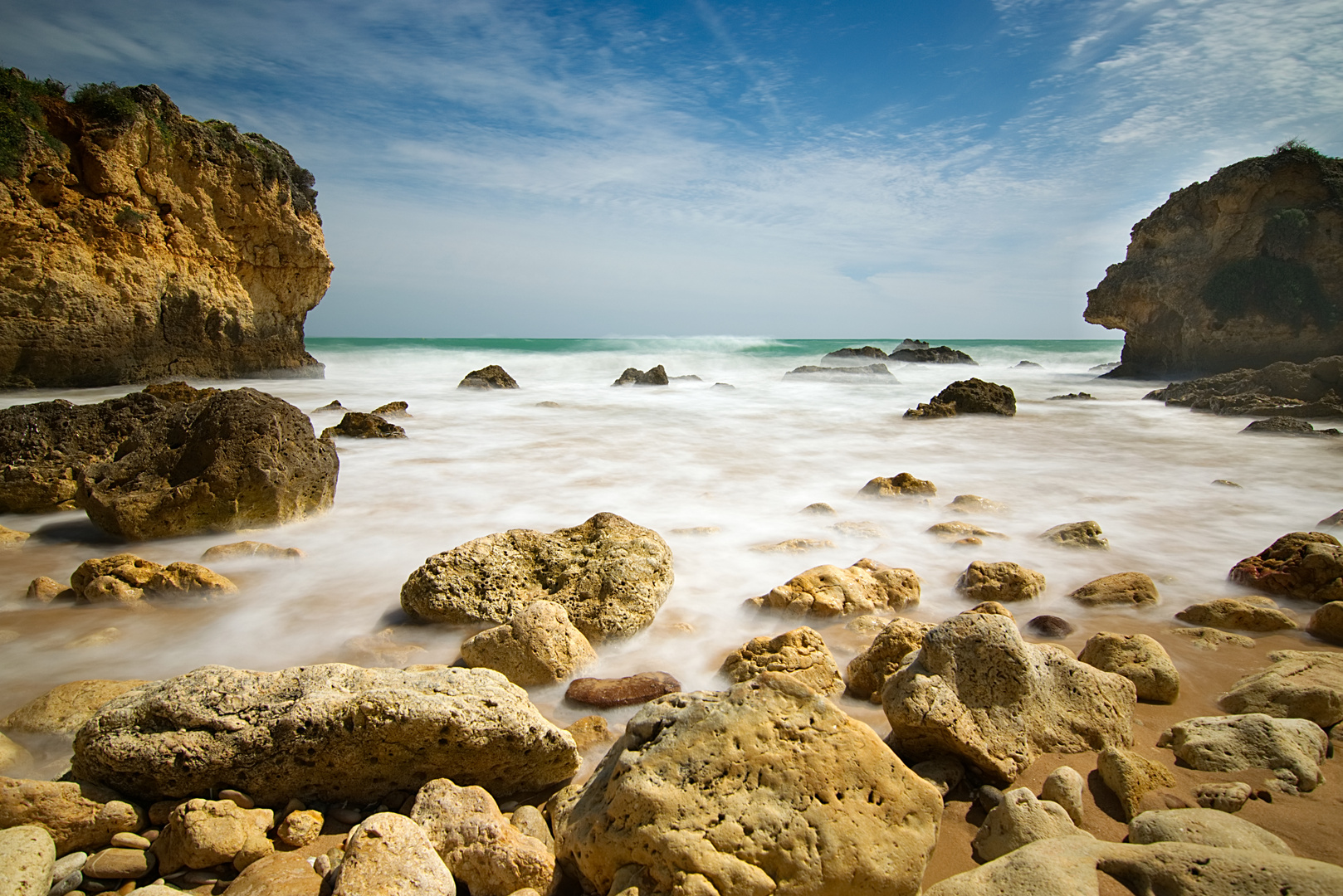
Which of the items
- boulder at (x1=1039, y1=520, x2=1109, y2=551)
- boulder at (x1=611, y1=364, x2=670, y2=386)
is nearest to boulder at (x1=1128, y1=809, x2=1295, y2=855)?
boulder at (x1=1039, y1=520, x2=1109, y2=551)

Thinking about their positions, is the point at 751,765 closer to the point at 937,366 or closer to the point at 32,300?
the point at 32,300

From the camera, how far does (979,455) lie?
8.70 m

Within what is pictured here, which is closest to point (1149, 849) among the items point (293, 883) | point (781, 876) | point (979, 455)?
point (781, 876)

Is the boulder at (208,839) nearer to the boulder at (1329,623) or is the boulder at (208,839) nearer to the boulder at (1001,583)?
the boulder at (1001,583)

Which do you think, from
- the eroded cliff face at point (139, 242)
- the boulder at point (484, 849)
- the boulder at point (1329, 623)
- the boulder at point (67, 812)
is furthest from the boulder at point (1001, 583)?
the eroded cliff face at point (139, 242)

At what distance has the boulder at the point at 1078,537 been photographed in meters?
4.66

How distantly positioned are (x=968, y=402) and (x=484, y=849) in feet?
41.2

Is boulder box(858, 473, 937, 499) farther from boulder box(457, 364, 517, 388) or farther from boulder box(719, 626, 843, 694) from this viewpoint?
boulder box(457, 364, 517, 388)

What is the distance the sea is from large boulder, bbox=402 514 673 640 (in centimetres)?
11

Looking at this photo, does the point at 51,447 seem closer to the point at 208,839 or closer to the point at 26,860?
the point at 26,860

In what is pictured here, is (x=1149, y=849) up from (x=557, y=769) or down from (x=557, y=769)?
up

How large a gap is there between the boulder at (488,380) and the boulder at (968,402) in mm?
9633

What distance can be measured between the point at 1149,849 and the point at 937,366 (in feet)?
94.6

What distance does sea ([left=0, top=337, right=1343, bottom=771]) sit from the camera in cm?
323
